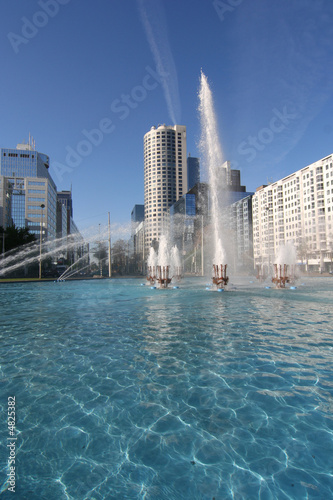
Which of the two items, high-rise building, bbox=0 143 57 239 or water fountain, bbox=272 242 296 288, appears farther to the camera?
high-rise building, bbox=0 143 57 239

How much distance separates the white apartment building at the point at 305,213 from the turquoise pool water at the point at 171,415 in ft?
227

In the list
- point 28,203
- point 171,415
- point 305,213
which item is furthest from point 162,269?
point 28,203

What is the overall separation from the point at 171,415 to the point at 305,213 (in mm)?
107875

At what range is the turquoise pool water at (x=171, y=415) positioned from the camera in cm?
416

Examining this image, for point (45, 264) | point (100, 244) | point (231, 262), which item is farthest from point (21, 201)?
point (231, 262)

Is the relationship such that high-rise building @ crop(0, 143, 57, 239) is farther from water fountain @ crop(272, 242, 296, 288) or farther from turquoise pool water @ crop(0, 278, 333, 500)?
turquoise pool water @ crop(0, 278, 333, 500)

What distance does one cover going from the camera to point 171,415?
5789 mm

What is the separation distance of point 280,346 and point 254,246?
133623 mm

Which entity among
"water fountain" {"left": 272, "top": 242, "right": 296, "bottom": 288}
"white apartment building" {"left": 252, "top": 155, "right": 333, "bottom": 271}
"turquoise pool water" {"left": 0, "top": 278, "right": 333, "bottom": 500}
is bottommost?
"turquoise pool water" {"left": 0, "top": 278, "right": 333, "bottom": 500}

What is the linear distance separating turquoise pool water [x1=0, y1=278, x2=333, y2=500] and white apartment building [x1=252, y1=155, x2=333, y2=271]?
6928cm

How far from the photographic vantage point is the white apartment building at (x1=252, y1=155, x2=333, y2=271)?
9088cm

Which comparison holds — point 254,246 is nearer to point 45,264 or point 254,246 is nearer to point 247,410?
point 45,264

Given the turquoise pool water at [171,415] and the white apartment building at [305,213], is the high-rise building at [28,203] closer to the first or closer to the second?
the white apartment building at [305,213]

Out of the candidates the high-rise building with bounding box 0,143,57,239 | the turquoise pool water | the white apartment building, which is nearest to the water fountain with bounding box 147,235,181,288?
the turquoise pool water
